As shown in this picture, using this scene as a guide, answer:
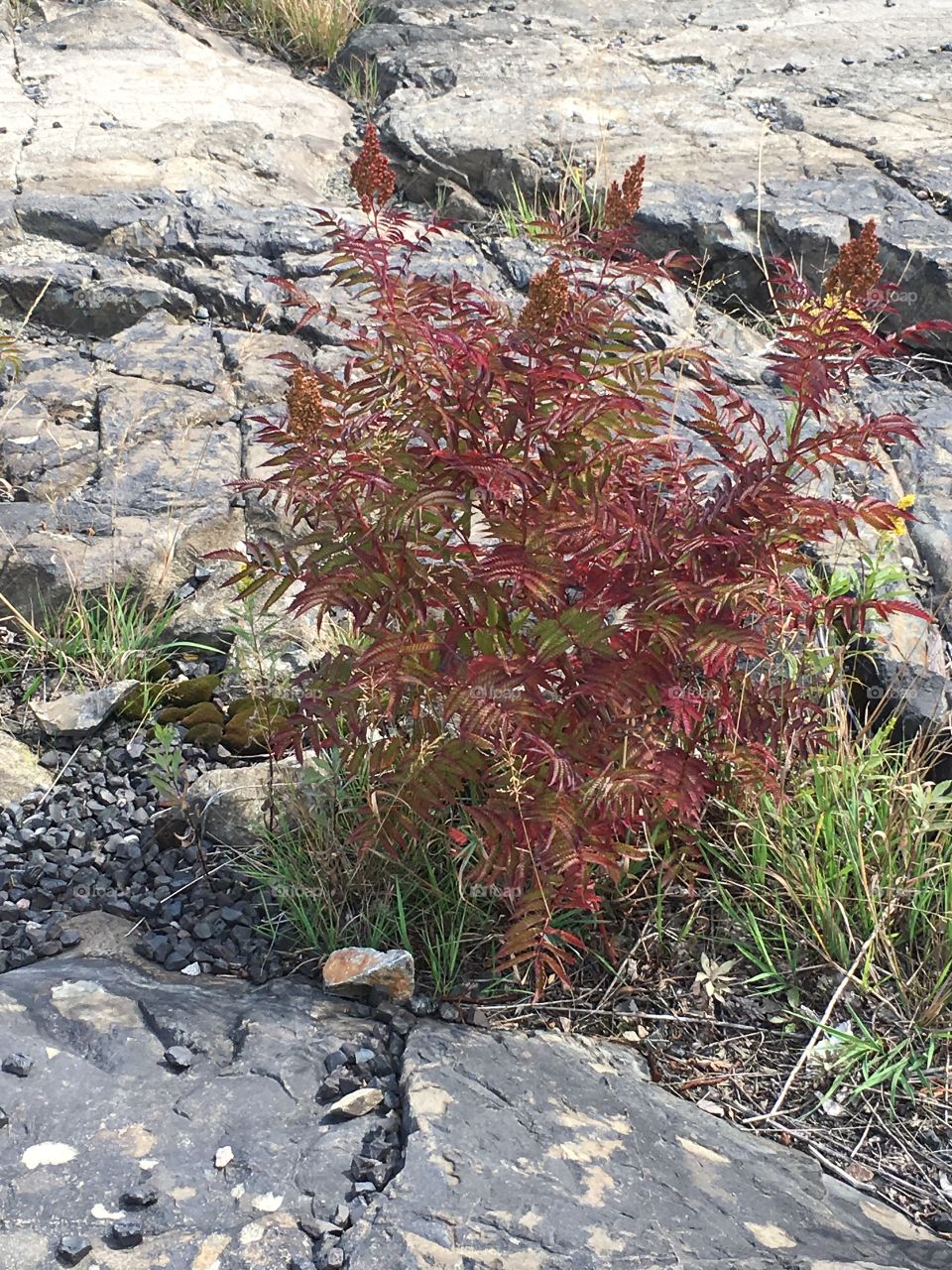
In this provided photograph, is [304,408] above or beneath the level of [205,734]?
above

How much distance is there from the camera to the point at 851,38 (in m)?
7.34

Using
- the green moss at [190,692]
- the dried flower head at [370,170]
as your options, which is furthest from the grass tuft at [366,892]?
the dried flower head at [370,170]

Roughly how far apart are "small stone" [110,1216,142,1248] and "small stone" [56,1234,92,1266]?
40mm

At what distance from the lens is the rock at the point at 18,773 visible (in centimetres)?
306

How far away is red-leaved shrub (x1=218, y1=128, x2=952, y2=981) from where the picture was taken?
2182mm

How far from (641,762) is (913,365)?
3.09 metres

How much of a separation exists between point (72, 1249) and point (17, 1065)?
0.45 m

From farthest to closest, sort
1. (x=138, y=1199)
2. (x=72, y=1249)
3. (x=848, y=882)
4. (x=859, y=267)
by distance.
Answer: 1. (x=848, y=882)
2. (x=859, y=267)
3. (x=138, y=1199)
4. (x=72, y=1249)

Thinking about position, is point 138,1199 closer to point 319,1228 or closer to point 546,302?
point 319,1228

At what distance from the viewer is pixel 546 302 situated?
2.08 meters

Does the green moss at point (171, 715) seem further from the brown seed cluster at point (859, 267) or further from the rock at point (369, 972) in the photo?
the brown seed cluster at point (859, 267)

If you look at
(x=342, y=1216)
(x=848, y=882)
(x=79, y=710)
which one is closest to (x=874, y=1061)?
(x=848, y=882)

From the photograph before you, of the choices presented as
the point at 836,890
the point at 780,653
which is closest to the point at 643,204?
the point at 780,653

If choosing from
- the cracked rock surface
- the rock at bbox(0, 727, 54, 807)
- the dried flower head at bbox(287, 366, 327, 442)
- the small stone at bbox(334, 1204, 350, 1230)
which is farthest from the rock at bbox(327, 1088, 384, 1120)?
the cracked rock surface
